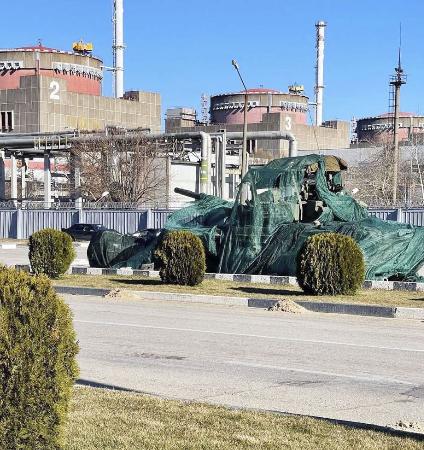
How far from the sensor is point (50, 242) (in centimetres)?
2345

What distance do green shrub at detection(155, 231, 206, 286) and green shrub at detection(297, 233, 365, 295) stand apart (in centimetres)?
301

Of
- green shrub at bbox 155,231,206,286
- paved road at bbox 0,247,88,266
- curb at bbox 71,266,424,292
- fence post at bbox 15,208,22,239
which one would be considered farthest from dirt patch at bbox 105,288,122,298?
fence post at bbox 15,208,22,239

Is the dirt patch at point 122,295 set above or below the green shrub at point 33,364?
below

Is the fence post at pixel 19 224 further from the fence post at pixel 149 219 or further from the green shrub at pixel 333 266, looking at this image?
the green shrub at pixel 333 266

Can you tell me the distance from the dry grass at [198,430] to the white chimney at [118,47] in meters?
83.3

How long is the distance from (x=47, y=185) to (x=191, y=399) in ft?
183

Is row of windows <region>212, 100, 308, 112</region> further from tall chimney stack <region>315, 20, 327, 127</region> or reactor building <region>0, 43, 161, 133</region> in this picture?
reactor building <region>0, 43, 161, 133</region>

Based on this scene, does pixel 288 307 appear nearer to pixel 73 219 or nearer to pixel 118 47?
pixel 73 219

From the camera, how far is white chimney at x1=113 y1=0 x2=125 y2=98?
88.1 metres

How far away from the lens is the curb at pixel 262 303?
1686 cm

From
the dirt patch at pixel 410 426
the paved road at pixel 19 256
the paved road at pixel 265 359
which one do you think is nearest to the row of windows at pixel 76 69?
the paved road at pixel 19 256

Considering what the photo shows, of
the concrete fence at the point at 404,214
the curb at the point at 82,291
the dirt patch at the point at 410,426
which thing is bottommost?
the curb at the point at 82,291

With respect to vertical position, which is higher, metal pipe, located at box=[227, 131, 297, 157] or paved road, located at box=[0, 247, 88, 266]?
metal pipe, located at box=[227, 131, 297, 157]

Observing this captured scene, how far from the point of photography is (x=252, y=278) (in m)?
23.0
